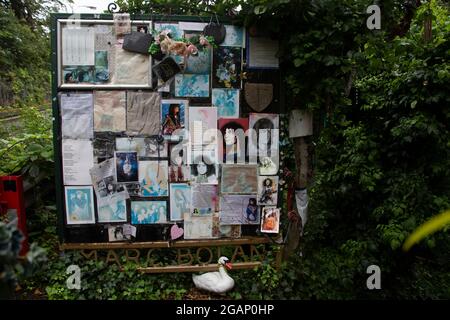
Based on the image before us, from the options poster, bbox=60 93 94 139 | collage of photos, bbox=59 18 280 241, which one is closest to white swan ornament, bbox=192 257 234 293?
collage of photos, bbox=59 18 280 241

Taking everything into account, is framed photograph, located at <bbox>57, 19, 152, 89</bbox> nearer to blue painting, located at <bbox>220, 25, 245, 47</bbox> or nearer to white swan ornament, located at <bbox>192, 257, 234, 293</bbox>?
blue painting, located at <bbox>220, 25, 245, 47</bbox>

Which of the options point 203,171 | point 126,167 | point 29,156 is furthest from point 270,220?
point 29,156

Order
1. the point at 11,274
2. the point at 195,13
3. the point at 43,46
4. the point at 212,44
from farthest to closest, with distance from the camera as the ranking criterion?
the point at 43,46, the point at 195,13, the point at 212,44, the point at 11,274

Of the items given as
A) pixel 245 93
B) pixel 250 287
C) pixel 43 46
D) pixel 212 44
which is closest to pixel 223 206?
pixel 250 287

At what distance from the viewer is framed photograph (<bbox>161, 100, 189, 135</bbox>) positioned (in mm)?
3221

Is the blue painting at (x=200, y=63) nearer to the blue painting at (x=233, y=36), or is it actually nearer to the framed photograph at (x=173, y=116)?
the blue painting at (x=233, y=36)

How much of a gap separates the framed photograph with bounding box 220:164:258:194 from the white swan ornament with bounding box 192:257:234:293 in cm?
72

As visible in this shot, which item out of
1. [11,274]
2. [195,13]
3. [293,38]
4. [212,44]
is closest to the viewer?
[11,274]

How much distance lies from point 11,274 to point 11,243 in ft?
0.48

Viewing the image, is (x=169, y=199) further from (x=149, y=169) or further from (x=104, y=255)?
(x=104, y=255)

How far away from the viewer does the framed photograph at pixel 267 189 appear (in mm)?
3457

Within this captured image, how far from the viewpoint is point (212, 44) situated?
10.3ft

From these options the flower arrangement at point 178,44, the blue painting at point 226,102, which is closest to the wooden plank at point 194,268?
the blue painting at point 226,102

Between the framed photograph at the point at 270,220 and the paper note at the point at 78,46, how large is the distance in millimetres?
2316
